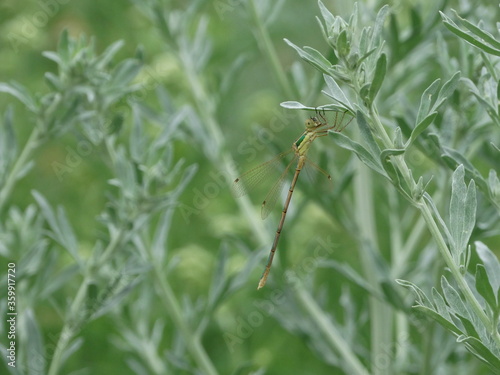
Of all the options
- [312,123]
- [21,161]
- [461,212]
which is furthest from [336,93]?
[21,161]

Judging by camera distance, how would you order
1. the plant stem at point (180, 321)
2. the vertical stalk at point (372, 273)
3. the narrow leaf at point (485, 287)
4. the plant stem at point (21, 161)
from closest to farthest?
the narrow leaf at point (485, 287)
the plant stem at point (21, 161)
the plant stem at point (180, 321)
the vertical stalk at point (372, 273)

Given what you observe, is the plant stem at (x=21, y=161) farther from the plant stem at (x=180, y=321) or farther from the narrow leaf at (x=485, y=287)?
the narrow leaf at (x=485, y=287)

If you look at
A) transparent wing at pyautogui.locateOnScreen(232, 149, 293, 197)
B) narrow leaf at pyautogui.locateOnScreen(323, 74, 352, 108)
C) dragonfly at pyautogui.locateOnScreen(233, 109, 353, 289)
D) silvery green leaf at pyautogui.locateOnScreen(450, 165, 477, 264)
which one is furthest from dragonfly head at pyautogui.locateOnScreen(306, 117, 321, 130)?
silvery green leaf at pyautogui.locateOnScreen(450, 165, 477, 264)

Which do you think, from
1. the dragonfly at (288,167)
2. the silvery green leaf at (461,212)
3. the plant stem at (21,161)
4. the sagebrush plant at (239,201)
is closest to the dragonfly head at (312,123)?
the dragonfly at (288,167)

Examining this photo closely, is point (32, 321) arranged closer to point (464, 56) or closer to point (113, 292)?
point (113, 292)

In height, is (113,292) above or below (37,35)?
below

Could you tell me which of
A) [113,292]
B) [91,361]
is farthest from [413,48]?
[91,361]

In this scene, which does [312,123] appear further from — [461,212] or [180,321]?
[180,321]

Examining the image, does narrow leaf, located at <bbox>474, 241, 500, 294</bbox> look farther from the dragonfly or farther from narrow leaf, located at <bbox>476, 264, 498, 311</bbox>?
the dragonfly
